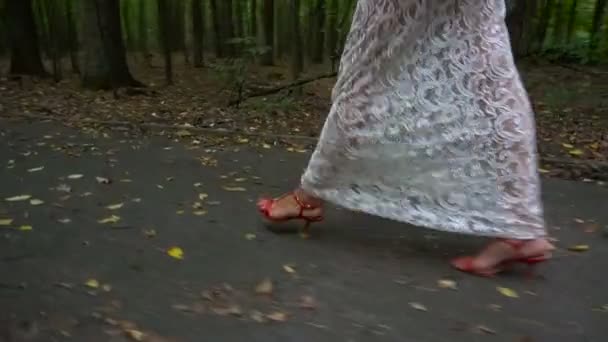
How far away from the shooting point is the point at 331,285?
3.11 meters

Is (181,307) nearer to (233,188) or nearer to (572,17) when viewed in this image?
(233,188)

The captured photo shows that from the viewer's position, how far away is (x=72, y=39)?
1484 centimetres

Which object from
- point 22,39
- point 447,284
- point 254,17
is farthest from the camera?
point 254,17

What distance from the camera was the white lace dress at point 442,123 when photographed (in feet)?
10.6

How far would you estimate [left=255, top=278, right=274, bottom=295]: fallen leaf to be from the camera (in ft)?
9.88

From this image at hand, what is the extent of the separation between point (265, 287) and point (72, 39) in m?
13.2

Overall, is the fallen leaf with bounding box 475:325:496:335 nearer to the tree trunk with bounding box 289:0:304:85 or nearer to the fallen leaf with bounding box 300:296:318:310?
the fallen leaf with bounding box 300:296:318:310

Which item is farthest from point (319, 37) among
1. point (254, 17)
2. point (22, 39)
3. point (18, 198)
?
point (18, 198)

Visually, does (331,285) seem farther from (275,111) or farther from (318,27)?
(318,27)

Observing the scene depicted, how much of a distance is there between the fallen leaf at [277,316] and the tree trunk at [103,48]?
8056 millimetres

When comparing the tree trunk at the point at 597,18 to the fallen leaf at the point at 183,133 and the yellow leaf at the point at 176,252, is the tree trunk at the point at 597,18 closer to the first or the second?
the fallen leaf at the point at 183,133

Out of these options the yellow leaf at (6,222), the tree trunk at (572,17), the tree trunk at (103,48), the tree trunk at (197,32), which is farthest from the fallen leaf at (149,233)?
the tree trunk at (572,17)

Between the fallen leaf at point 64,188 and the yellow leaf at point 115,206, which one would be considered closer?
the yellow leaf at point 115,206

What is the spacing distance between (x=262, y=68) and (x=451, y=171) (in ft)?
37.1
